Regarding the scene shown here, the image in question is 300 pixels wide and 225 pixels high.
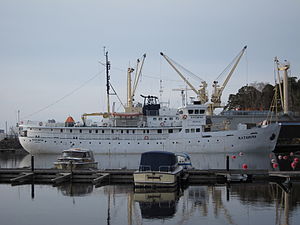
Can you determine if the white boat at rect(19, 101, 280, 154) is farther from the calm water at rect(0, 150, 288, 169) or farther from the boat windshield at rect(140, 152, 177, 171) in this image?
the boat windshield at rect(140, 152, 177, 171)

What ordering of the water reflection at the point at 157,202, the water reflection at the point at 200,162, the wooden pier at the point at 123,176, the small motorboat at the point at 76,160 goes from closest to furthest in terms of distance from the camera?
the water reflection at the point at 157,202 → the wooden pier at the point at 123,176 → the small motorboat at the point at 76,160 → the water reflection at the point at 200,162

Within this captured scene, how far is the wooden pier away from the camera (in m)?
24.3

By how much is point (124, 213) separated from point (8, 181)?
12.2 m

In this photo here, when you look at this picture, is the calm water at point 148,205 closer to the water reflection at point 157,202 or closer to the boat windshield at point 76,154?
the water reflection at point 157,202

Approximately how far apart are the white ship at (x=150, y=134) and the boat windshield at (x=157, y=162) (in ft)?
83.9

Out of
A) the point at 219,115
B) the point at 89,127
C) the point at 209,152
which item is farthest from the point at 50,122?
the point at 219,115

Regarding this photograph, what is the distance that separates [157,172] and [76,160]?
368 inches

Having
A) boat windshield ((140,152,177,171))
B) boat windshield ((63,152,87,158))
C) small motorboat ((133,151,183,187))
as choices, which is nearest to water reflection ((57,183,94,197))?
small motorboat ((133,151,183,187))

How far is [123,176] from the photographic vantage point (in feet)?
82.9

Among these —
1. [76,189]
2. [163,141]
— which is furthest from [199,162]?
[76,189]

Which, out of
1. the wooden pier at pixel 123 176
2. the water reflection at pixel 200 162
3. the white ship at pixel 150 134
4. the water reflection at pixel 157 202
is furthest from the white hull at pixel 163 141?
the water reflection at pixel 157 202

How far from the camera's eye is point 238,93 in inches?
3556

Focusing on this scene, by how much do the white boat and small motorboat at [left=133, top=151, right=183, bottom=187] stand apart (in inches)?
995

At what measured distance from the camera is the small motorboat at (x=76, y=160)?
29.1 metres
